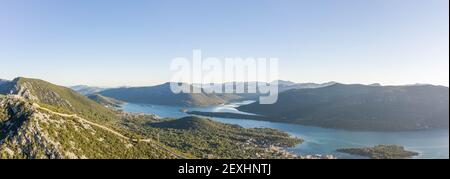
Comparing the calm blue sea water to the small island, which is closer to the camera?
the small island

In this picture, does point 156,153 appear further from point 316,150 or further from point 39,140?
point 316,150

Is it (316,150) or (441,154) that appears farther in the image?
(316,150)

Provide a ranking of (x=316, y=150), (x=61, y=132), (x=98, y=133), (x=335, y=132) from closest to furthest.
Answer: (x=61, y=132), (x=98, y=133), (x=316, y=150), (x=335, y=132)

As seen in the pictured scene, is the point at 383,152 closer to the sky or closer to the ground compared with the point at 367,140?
closer to the ground

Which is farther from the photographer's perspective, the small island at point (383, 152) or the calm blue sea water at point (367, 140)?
the calm blue sea water at point (367, 140)

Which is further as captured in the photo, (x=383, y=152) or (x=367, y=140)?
(x=367, y=140)
